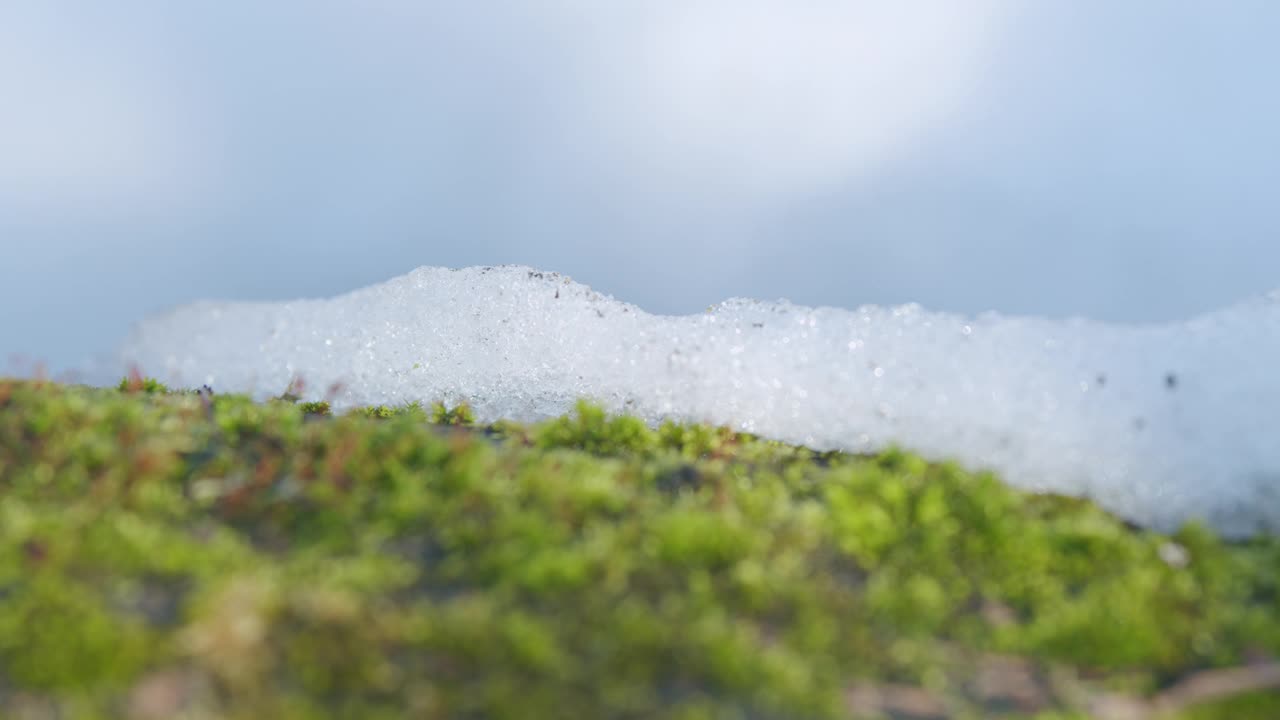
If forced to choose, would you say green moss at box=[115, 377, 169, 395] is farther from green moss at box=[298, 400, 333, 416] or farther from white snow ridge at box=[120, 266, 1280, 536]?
white snow ridge at box=[120, 266, 1280, 536]

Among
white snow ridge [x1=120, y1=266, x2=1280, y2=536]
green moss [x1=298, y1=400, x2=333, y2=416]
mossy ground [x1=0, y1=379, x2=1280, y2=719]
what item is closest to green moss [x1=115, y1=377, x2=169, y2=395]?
green moss [x1=298, y1=400, x2=333, y2=416]

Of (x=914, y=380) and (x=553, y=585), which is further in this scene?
(x=914, y=380)

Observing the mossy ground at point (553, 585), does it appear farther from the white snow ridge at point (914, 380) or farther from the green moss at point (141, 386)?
the green moss at point (141, 386)

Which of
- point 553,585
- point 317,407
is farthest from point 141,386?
point 553,585

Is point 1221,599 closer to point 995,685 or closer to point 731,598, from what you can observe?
point 995,685

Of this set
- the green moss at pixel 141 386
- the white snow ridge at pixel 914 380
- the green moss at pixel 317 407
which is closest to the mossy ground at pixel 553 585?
the white snow ridge at pixel 914 380

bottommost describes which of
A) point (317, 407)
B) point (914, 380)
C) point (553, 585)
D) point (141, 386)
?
point (553, 585)

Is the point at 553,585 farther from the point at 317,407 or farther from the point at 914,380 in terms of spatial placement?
the point at 317,407
